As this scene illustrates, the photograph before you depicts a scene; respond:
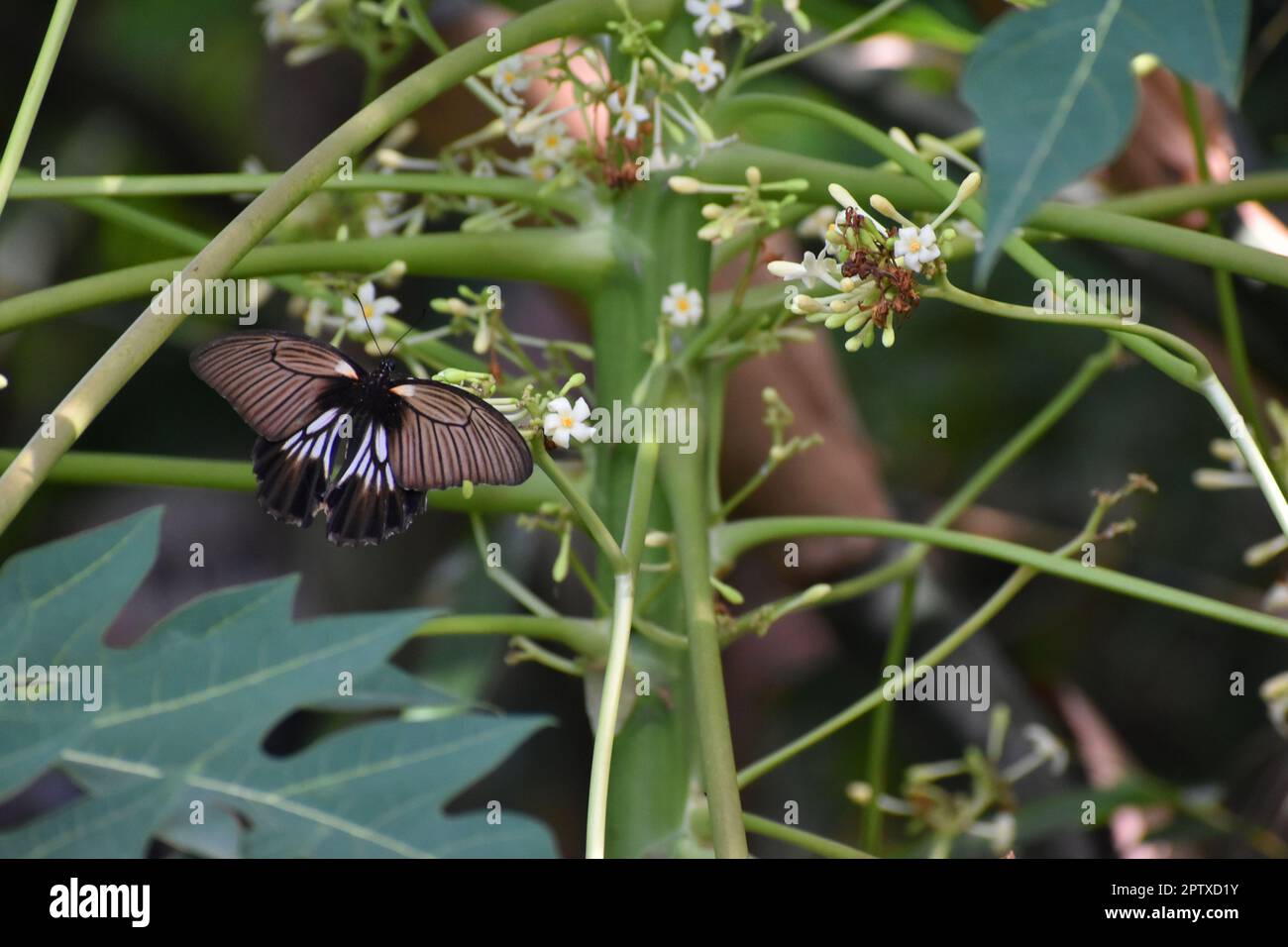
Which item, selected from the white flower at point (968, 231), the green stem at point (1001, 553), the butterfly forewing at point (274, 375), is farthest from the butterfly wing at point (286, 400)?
the white flower at point (968, 231)

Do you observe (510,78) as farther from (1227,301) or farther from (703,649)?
(1227,301)

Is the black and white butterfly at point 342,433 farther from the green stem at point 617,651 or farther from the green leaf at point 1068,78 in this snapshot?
the green leaf at point 1068,78

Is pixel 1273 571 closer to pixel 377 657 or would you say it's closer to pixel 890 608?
pixel 890 608

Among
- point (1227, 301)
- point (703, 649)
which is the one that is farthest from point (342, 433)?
point (1227, 301)

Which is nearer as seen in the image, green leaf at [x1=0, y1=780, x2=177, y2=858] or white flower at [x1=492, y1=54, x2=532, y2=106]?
green leaf at [x1=0, y1=780, x2=177, y2=858]

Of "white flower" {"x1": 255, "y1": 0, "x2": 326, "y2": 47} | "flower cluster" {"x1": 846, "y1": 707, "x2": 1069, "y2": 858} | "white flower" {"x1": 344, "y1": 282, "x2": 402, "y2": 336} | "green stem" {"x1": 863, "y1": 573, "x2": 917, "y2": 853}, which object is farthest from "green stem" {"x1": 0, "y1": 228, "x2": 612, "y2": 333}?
"flower cluster" {"x1": 846, "y1": 707, "x2": 1069, "y2": 858}

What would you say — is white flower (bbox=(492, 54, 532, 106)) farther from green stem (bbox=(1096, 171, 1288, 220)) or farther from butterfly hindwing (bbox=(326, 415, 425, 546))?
green stem (bbox=(1096, 171, 1288, 220))
